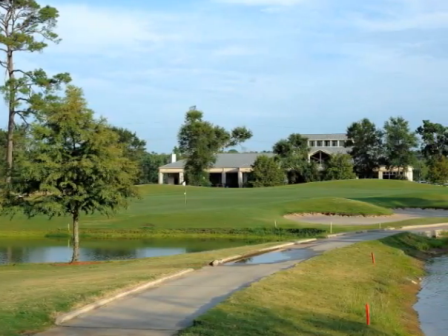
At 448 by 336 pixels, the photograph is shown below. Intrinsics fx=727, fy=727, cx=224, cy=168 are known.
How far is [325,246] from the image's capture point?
102ft

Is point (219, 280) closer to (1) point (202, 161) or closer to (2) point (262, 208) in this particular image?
(2) point (262, 208)

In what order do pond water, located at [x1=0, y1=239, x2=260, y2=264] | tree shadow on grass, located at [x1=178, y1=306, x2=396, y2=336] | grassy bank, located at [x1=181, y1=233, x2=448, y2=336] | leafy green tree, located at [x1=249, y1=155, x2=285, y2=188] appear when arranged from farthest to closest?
leafy green tree, located at [x1=249, y1=155, x2=285, y2=188] < pond water, located at [x1=0, y1=239, x2=260, y2=264] < grassy bank, located at [x1=181, y1=233, x2=448, y2=336] < tree shadow on grass, located at [x1=178, y1=306, x2=396, y2=336]

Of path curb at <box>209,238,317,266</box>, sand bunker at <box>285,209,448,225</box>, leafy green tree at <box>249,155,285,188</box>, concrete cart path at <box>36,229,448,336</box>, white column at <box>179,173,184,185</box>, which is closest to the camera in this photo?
concrete cart path at <box>36,229,448,336</box>

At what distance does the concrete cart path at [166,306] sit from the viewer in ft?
39.9

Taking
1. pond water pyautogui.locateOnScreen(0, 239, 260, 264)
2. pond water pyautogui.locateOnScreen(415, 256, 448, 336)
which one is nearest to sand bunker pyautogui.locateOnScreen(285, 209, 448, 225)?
pond water pyautogui.locateOnScreen(0, 239, 260, 264)

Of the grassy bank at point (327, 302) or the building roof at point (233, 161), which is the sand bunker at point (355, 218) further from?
the building roof at point (233, 161)

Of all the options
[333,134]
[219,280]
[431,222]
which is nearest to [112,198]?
[219,280]

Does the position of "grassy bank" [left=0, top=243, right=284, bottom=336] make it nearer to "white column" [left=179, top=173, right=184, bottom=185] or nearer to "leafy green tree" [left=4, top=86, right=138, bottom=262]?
"leafy green tree" [left=4, top=86, right=138, bottom=262]

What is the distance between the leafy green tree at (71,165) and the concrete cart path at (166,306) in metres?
8.47

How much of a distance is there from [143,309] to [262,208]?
135 ft

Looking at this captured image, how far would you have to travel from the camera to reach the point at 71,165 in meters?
28.2

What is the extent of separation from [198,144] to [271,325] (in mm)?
91282

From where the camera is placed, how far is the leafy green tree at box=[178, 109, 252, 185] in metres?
104

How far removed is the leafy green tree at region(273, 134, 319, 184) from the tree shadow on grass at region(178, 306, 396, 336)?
9122 cm
